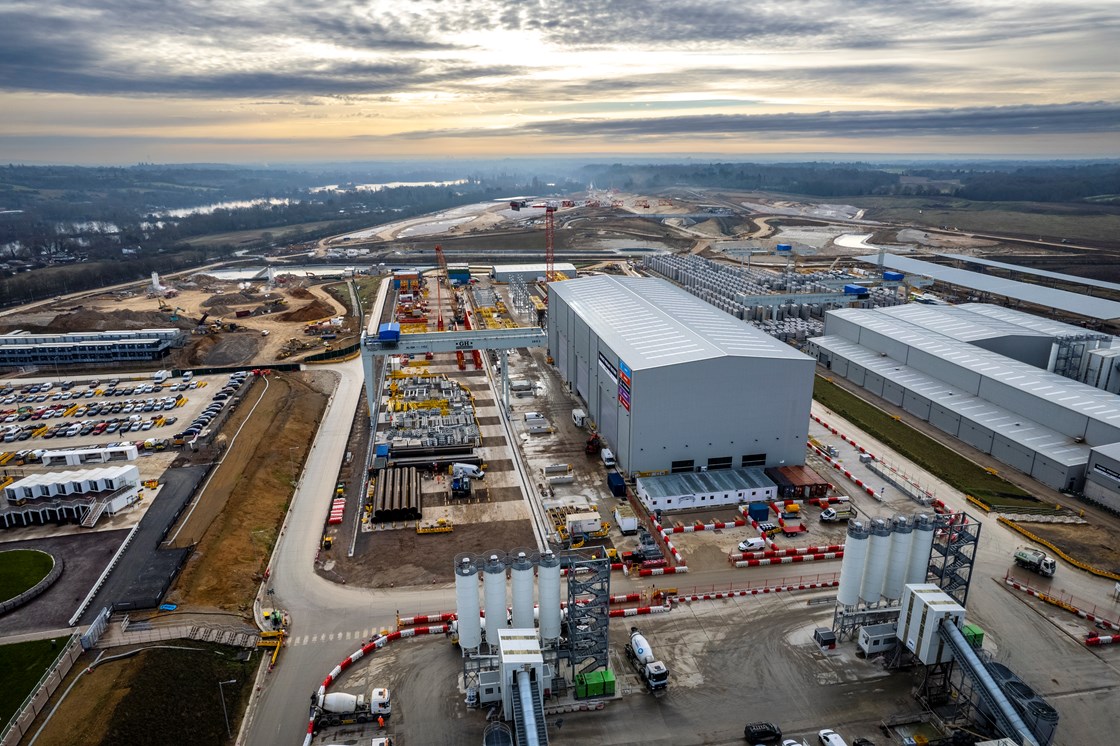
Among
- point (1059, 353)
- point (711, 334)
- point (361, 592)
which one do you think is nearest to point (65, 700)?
point (361, 592)

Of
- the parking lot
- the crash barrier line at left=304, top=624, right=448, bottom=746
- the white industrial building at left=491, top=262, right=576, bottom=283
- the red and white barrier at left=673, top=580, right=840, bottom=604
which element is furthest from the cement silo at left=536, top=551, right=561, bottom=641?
the white industrial building at left=491, top=262, right=576, bottom=283

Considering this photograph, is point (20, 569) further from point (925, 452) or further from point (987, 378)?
point (987, 378)

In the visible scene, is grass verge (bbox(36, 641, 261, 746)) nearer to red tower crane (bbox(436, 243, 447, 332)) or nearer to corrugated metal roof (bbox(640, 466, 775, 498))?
corrugated metal roof (bbox(640, 466, 775, 498))

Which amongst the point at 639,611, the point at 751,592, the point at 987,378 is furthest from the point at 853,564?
the point at 987,378

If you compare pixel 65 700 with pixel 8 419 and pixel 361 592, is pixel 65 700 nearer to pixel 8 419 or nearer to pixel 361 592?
pixel 361 592

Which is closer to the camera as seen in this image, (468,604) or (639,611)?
(468,604)

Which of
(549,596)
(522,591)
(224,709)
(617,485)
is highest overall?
(522,591)
